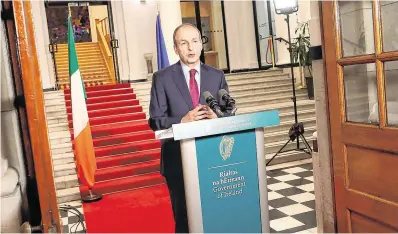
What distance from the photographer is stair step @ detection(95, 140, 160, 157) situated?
20.5ft

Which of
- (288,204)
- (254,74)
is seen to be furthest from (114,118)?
(254,74)

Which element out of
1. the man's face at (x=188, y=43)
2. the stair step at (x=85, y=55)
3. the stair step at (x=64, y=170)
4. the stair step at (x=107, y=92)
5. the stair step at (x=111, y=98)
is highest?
the stair step at (x=85, y=55)

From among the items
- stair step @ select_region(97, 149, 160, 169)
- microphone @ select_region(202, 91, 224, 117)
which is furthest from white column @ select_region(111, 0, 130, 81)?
microphone @ select_region(202, 91, 224, 117)

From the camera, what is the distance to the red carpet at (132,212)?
13.0 ft

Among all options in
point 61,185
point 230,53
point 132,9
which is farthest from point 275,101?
point 61,185

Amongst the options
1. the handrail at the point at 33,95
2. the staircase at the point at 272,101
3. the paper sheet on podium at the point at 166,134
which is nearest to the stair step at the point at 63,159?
the staircase at the point at 272,101

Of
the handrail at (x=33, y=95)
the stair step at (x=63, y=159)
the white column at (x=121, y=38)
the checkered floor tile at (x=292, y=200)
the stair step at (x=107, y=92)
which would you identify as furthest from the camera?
the white column at (x=121, y=38)

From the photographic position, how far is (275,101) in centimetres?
900

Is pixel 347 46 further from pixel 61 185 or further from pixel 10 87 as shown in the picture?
pixel 61 185

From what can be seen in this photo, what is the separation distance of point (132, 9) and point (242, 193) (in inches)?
359

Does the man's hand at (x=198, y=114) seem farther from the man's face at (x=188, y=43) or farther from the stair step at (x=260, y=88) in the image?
the stair step at (x=260, y=88)

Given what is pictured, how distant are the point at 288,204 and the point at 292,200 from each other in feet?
0.50

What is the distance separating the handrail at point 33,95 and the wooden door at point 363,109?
1.50 m

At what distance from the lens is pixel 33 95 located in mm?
1263
